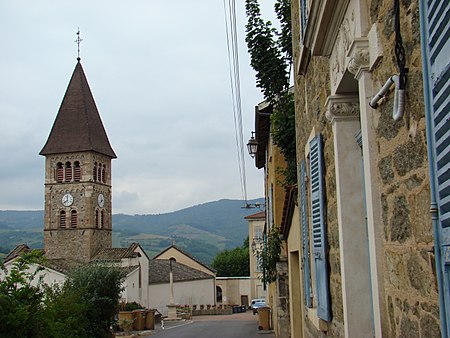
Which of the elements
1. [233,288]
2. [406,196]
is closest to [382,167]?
[406,196]

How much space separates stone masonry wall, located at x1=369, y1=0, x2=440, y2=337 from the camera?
2340 millimetres

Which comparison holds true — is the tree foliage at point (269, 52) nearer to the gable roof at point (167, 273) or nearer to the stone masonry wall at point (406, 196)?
the stone masonry wall at point (406, 196)

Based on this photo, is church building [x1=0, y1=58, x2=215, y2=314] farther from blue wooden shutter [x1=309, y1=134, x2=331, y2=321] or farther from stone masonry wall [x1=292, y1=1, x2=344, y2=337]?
blue wooden shutter [x1=309, y1=134, x2=331, y2=321]

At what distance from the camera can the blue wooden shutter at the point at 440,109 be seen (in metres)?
2.02

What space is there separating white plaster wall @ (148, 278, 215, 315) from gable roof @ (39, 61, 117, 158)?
45.1 feet

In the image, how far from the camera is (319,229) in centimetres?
510

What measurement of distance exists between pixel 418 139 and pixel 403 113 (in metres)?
0.18

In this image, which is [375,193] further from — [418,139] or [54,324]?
[54,324]

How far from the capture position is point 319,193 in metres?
5.02

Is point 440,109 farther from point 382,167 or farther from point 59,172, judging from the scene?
point 59,172

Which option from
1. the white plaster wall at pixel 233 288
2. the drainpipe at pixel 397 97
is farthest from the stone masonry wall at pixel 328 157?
the white plaster wall at pixel 233 288

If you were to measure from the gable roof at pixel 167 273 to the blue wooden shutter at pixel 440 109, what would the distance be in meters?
52.2

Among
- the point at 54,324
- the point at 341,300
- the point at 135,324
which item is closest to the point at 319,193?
the point at 341,300

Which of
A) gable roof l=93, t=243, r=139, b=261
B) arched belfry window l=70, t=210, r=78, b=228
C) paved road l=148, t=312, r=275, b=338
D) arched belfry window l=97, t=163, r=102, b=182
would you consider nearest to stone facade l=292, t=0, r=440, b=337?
paved road l=148, t=312, r=275, b=338
